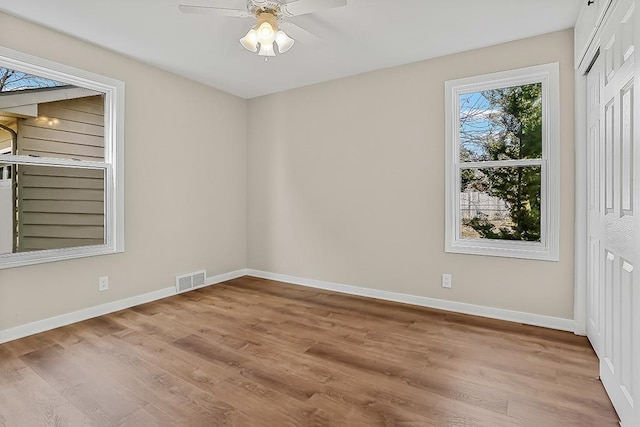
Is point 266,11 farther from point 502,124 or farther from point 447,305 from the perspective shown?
point 447,305

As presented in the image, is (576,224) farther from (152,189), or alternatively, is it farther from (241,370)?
(152,189)

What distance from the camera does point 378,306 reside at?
3588mm

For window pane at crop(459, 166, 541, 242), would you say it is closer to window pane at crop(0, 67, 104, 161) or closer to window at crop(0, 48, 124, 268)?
window at crop(0, 48, 124, 268)

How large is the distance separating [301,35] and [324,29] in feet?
0.67

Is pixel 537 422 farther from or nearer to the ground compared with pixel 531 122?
nearer to the ground

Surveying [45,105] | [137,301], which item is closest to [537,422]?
[137,301]

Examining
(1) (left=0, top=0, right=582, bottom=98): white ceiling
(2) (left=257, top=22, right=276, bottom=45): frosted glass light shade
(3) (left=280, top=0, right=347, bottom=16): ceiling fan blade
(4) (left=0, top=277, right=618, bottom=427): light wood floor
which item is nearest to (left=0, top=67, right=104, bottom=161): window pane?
(1) (left=0, top=0, right=582, bottom=98): white ceiling

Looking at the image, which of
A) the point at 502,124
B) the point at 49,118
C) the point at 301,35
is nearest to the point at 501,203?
the point at 502,124

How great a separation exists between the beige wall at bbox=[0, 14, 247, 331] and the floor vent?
0.08 metres

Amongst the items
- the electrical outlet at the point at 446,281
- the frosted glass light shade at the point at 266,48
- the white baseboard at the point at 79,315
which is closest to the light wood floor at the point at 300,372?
the white baseboard at the point at 79,315

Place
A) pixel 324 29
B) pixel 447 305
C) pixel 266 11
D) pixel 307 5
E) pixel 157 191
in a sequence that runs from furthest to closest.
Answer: pixel 157 191 → pixel 447 305 → pixel 324 29 → pixel 266 11 → pixel 307 5

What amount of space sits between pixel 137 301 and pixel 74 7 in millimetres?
2714

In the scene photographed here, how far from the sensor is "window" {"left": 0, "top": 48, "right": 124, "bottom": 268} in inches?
110

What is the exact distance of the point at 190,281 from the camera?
13.8ft
